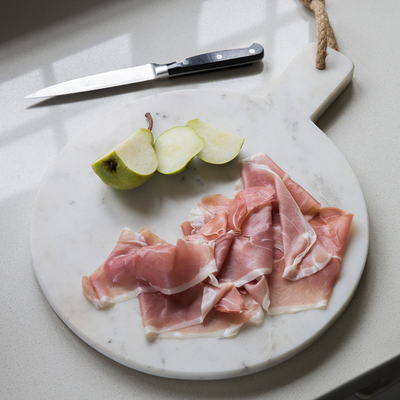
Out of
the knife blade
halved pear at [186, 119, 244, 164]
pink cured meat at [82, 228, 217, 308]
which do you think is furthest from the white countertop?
halved pear at [186, 119, 244, 164]

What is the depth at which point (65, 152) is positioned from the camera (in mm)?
1235

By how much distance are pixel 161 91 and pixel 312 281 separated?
2.81 ft

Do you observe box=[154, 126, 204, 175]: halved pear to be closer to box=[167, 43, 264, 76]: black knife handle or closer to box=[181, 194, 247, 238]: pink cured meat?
box=[181, 194, 247, 238]: pink cured meat

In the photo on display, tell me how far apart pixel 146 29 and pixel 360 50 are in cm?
84

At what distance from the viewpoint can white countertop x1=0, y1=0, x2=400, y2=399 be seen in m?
1.00

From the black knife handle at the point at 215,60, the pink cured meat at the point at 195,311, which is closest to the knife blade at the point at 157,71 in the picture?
the black knife handle at the point at 215,60

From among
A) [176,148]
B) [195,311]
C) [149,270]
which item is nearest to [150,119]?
[176,148]

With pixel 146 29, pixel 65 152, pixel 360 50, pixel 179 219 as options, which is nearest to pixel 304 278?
pixel 179 219

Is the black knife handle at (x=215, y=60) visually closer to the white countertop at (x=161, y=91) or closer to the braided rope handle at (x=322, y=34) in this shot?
the white countertop at (x=161, y=91)

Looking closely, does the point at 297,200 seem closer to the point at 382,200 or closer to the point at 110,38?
the point at 382,200

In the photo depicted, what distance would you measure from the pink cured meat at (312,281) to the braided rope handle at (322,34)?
58cm

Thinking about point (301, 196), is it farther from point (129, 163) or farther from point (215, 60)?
point (215, 60)

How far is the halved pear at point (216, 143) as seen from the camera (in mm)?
1207

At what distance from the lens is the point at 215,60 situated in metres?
1.42
